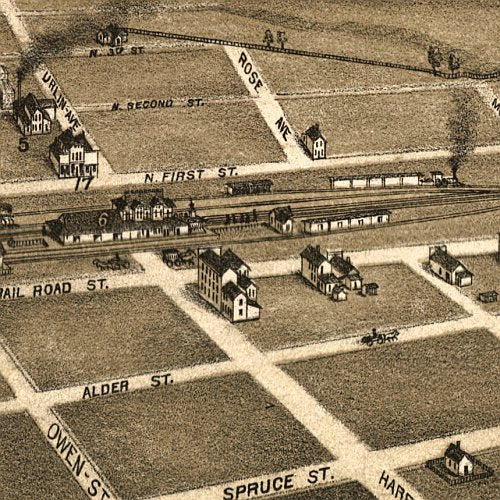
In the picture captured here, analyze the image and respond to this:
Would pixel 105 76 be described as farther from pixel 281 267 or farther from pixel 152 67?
pixel 281 267

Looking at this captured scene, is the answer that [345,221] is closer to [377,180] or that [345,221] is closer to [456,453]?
[377,180]

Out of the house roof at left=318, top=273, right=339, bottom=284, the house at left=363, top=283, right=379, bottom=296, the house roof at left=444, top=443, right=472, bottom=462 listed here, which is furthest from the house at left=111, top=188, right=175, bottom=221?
the house roof at left=444, top=443, right=472, bottom=462

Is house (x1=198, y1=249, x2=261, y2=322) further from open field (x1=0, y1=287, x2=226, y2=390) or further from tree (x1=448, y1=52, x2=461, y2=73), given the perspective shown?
tree (x1=448, y1=52, x2=461, y2=73)

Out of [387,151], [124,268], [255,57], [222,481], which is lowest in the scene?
[222,481]

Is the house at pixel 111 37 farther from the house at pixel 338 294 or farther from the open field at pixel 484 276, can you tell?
the house at pixel 338 294

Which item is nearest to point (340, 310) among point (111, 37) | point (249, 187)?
point (249, 187)

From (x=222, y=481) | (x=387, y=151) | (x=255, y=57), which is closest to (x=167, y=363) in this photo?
(x=222, y=481)
